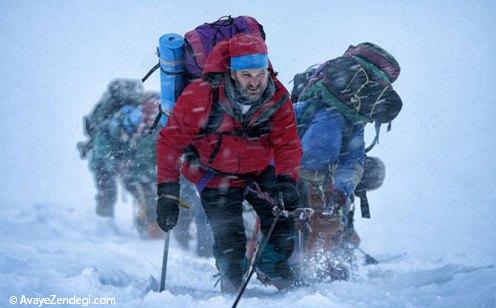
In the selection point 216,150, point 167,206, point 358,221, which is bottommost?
point 358,221

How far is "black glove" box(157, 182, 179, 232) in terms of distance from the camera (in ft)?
13.1

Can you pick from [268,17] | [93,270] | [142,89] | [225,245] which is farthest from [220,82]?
[268,17]

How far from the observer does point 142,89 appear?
24.7ft

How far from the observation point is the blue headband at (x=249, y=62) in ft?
12.7

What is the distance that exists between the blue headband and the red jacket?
107 mm

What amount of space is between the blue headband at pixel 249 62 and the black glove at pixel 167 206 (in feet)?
3.40

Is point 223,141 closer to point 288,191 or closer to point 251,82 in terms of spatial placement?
point 251,82

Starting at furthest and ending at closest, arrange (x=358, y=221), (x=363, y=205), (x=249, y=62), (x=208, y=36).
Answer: (x=358, y=221) → (x=363, y=205) → (x=208, y=36) → (x=249, y=62)

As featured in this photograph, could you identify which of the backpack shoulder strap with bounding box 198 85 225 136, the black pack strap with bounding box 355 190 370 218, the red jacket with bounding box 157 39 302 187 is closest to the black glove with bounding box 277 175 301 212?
the red jacket with bounding box 157 39 302 187

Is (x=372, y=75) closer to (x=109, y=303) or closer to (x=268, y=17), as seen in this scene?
(x=109, y=303)

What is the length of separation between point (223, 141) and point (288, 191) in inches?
25.8

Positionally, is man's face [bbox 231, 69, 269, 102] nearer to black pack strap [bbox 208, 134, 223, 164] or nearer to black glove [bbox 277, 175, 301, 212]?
black pack strap [bbox 208, 134, 223, 164]

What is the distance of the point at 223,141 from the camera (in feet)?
13.7

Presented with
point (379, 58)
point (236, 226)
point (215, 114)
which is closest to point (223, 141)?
point (215, 114)
